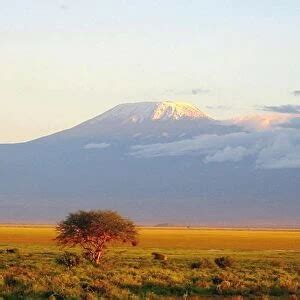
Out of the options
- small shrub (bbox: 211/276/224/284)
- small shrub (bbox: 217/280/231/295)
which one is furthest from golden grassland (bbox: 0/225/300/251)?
small shrub (bbox: 217/280/231/295)

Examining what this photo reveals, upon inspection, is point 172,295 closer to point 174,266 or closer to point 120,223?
point 174,266

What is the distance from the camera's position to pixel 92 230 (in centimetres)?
5500

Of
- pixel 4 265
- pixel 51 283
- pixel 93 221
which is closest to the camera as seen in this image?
pixel 51 283

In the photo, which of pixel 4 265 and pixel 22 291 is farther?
pixel 4 265

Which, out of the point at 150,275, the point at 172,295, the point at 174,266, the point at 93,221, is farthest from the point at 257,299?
the point at 93,221

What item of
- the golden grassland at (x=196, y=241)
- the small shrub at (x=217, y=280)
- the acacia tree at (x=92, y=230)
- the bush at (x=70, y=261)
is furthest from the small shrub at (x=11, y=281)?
the golden grassland at (x=196, y=241)

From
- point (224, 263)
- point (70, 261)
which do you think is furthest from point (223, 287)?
point (224, 263)

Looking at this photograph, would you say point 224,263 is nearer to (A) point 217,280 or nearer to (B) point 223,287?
(A) point 217,280

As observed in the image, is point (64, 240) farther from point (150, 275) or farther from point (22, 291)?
point (22, 291)

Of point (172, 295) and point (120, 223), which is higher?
point (120, 223)

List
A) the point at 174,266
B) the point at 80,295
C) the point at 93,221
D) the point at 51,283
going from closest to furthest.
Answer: the point at 80,295 < the point at 51,283 < the point at 174,266 < the point at 93,221

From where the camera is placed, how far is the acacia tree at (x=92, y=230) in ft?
181

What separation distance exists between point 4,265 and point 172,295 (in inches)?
467

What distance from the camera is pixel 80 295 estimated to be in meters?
34.2
